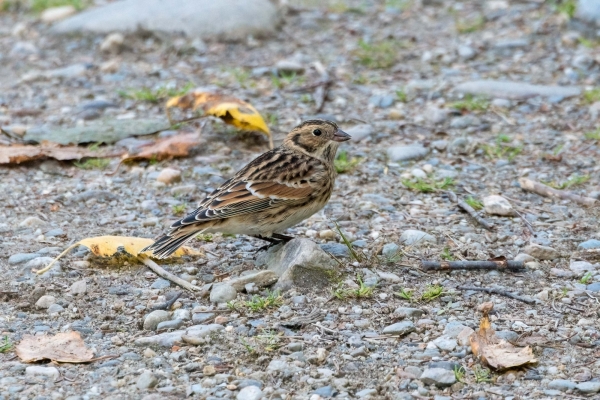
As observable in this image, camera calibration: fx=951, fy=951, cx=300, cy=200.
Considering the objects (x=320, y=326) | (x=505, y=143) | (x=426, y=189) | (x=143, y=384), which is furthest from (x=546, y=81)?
(x=143, y=384)

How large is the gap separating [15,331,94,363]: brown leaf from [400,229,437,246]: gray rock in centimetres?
232

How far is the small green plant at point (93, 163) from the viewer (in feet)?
25.6

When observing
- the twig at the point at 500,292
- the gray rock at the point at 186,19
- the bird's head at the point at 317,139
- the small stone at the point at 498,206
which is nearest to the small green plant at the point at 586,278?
the twig at the point at 500,292

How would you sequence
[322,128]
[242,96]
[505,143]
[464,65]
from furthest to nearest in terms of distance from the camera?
[464,65], [242,96], [505,143], [322,128]

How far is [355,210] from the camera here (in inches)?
271

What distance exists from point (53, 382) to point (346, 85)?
5.78 metres

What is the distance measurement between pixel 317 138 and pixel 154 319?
2.06m

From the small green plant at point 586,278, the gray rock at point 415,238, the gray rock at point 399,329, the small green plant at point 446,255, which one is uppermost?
the gray rock at point 399,329

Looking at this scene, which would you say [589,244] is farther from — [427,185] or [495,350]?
[495,350]

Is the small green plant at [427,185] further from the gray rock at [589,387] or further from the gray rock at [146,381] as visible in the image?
the gray rock at [146,381]

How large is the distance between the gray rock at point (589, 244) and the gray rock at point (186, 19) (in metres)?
5.75

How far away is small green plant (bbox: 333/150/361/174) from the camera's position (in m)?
7.62

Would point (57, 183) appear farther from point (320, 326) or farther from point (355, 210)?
point (320, 326)

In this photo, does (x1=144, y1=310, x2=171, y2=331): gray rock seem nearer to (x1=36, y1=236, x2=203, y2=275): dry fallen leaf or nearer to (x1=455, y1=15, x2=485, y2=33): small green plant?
(x1=36, y1=236, x2=203, y2=275): dry fallen leaf
